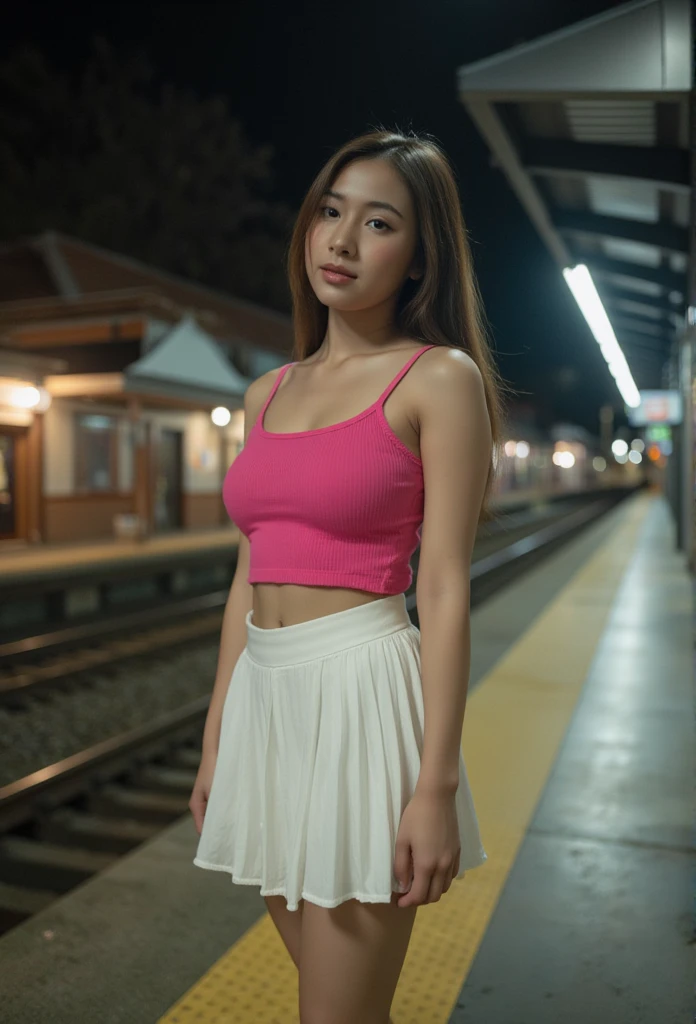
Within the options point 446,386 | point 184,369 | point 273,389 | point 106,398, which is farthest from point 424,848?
point 106,398

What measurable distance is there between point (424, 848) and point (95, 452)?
59.9ft

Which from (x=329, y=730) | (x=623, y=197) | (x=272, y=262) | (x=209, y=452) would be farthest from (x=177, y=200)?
(x=329, y=730)

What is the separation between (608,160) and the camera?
4.96 metres

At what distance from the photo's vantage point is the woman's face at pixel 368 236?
1676 millimetres

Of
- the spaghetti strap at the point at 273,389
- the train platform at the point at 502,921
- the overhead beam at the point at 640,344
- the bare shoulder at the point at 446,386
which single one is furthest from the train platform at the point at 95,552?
the bare shoulder at the point at 446,386

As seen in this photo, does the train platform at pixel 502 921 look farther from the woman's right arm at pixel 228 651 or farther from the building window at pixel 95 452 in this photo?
the building window at pixel 95 452

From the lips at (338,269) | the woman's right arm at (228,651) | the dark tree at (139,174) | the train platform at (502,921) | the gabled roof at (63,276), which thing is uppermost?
the dark tree at (139,174)

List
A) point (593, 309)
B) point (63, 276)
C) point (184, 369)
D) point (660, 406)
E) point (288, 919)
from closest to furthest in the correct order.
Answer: point (288, 919) → point (593, 309) → point (660, 406) → point (184, 369) → point (63, 276)

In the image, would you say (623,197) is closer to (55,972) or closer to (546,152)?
(546,152)

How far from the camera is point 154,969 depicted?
9.31 feet

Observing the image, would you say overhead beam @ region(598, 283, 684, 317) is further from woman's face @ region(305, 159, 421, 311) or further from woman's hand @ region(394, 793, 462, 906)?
woman's hand @ region(394, 793, 462, 906)

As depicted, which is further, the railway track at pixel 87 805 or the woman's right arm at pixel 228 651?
the railway track at pixel 87 805

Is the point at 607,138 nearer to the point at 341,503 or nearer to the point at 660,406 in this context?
the point at 341,503

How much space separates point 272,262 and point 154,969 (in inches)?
1423
